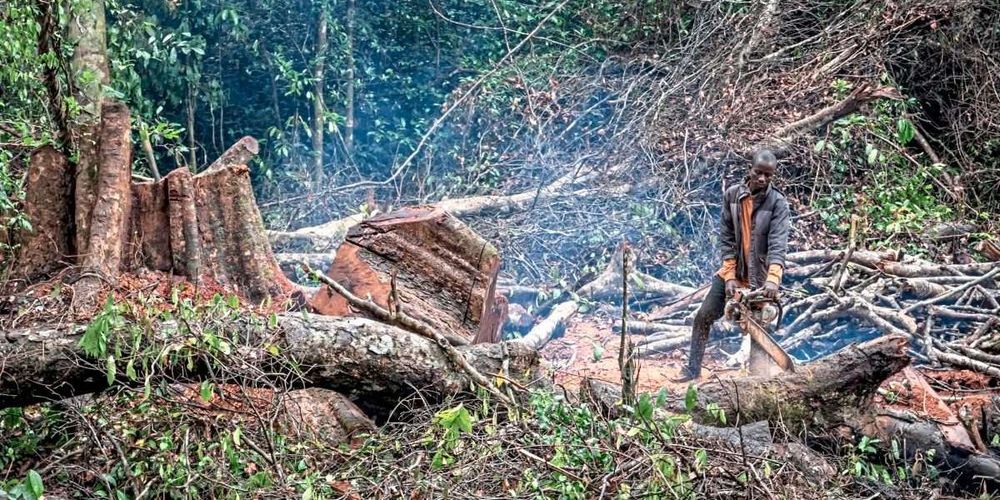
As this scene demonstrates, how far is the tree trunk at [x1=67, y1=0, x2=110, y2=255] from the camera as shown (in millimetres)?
5602

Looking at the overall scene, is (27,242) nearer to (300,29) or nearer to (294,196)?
(294,196)

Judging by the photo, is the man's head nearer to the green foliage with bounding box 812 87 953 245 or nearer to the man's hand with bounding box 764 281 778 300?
the man's hand with bounding box 764 281 778 300

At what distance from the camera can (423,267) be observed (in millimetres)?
5855

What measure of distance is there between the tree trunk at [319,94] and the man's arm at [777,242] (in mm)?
6600

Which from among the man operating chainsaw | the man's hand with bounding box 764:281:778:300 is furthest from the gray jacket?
the man's hand with bounding box 764:281:778:300

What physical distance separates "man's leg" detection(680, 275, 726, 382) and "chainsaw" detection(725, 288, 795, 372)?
0.30 m

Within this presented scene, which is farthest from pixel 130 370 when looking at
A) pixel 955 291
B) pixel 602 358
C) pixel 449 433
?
pixel 955 291

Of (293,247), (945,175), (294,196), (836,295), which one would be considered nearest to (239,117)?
(294,196)

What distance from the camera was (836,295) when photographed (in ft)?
25.8

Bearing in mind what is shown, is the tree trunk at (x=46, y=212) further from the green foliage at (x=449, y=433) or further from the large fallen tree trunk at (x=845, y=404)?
the large fallen tree trunk at (x=845, y=404)

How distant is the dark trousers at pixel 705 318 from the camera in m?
6.80

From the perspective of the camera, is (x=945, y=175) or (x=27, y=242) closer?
(x=27, y=242)

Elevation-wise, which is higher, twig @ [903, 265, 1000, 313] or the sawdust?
twig @ [903, 265, 1000, 313]

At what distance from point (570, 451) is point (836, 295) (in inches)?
183
